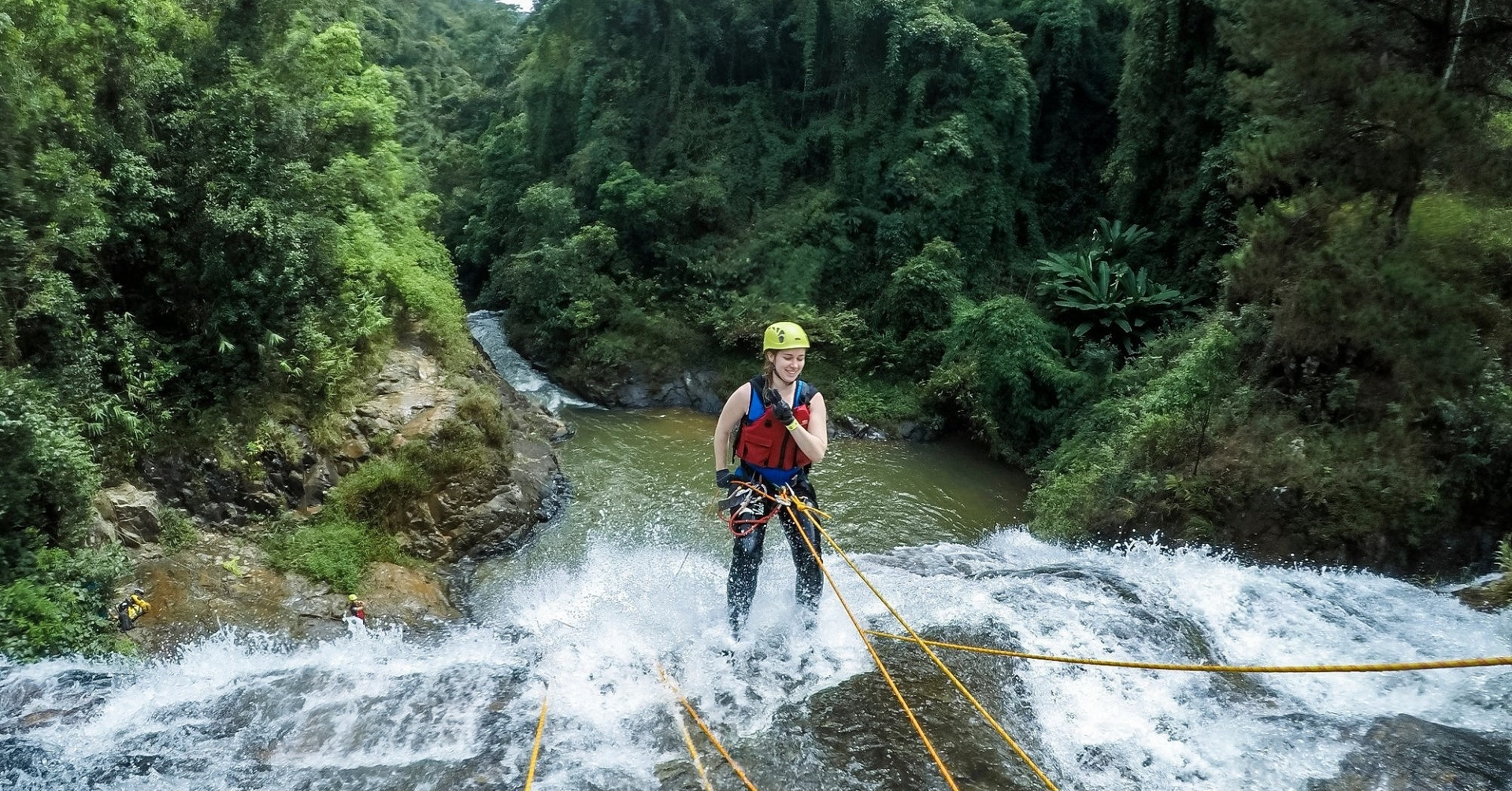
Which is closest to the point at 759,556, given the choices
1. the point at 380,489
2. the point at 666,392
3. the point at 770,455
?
the point at 770,455

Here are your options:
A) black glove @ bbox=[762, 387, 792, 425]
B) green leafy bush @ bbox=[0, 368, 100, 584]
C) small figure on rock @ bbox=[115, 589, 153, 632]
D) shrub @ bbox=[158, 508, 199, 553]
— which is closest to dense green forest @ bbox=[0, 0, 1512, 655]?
green leafy bush @ bbox=[0, 368, 100, 584]

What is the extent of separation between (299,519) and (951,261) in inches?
475

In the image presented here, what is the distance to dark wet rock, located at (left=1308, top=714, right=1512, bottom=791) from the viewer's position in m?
3.84

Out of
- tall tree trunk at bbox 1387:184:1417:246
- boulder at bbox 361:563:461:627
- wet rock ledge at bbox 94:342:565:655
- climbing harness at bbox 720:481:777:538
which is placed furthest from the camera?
boulder at bbox 361:563:461:627

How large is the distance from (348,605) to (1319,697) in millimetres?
7078

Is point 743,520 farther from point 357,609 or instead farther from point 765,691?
Answer: point 357,609

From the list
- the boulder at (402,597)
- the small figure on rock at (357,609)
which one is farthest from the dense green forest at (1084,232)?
the small figure on rock at (357,609)

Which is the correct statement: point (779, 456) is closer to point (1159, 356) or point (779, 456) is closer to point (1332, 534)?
point (1332, 534)

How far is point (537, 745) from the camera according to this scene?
13.8ft

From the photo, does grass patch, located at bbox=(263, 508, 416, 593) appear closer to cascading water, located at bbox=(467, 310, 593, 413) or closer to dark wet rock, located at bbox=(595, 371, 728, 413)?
cascading water, located at bbox=(467, 310, 593, 413)

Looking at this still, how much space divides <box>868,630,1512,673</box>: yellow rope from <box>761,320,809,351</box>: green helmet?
2123mm

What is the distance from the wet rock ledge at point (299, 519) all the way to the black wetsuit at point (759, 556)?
313 cm

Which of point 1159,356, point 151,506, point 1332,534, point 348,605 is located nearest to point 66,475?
point 151,506

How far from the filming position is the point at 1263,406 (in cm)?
812
